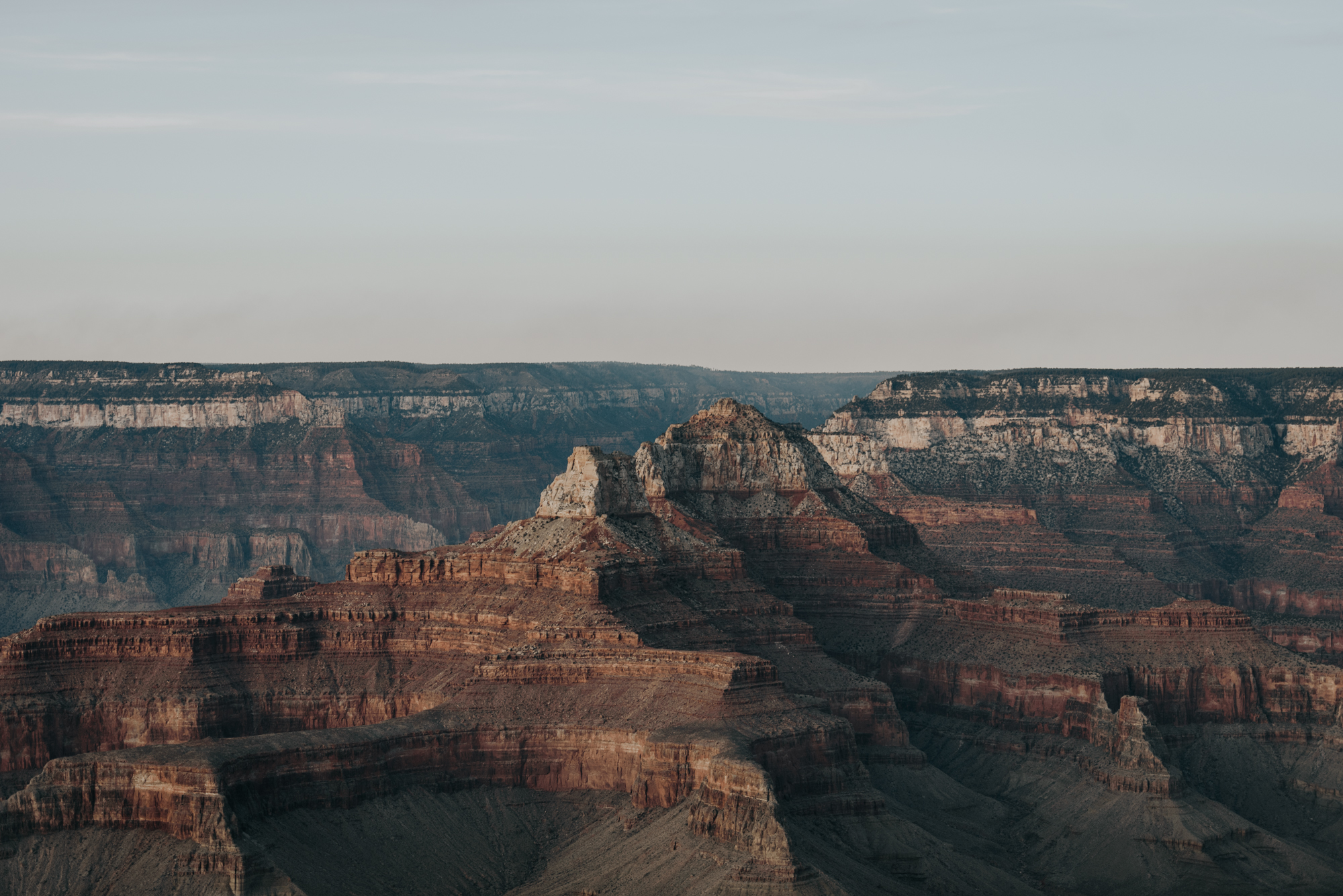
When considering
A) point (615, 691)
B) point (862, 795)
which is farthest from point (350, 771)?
point (862, 795)

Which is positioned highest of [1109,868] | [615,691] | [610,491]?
[610,491]

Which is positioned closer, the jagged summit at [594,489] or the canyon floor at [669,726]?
the canyon floor at [669,726]

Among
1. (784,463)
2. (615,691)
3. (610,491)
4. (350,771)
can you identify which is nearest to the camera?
(350,771)

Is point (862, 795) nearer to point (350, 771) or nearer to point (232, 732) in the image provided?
point (350, 771)

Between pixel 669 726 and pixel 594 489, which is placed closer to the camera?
pixel 669 726

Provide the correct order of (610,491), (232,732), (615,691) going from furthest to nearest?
(610,491), (232,732), (615,691)

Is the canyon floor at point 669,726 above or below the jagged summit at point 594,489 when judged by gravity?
below

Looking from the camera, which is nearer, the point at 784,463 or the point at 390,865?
the point at 390,865

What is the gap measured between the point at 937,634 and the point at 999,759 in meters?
16.0

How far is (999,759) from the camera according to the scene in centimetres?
14875

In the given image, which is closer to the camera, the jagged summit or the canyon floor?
the canyon floor

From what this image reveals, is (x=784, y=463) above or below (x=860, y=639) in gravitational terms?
above

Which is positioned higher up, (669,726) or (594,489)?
(594,489)

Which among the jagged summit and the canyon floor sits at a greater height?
the jagged summit
